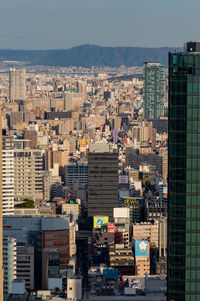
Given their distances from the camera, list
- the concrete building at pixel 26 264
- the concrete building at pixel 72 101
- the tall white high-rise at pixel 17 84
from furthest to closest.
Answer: the tall white high-rise at pixel 17 84 → the concrete building at pixel 72 101 → the concrete building at pixel 26 264

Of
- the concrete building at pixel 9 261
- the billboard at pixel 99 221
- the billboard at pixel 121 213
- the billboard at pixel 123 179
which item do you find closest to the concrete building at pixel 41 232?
the concrete building at pixel 9 261

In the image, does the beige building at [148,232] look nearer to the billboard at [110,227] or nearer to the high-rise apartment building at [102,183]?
the billboard at [110,227]

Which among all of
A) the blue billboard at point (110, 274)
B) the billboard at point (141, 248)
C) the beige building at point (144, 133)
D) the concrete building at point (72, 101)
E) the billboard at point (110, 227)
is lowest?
the blue billboard at point (110, 274)

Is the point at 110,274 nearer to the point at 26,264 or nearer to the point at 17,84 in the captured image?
the point at 26,264

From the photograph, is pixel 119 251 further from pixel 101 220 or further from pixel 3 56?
pixel 3 56

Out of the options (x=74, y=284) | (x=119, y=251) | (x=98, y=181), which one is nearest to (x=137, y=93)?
(x=98, y=181)

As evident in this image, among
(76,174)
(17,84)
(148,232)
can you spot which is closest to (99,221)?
(148,232)

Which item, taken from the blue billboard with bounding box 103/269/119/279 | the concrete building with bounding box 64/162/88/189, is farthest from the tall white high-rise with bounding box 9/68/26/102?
the blue billboard with bounding box 103/269/119/279
